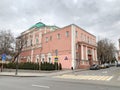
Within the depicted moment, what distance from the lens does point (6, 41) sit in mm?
47969

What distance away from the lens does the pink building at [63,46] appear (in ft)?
132

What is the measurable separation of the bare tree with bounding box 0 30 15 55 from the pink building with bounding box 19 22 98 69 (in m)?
7.83

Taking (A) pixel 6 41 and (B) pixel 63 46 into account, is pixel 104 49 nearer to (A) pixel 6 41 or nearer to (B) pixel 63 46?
(B) pixel 63 46

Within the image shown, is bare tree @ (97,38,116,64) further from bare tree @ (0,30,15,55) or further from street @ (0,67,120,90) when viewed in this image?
street @ (0,67,120,90)

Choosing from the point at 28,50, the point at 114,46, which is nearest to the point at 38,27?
the point at 28,50

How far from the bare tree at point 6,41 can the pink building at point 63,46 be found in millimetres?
7832

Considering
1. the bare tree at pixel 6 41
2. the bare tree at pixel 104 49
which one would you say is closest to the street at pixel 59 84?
the bare tree at pixel 6 41

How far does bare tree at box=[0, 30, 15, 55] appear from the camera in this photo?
47531 mm

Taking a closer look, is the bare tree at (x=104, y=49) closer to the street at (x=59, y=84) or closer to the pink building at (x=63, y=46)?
the pink building at (x=63, y=46)

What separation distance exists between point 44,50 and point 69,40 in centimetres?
1073

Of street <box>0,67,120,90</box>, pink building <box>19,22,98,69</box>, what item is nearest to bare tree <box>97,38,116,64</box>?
pink building <box>19,22,98,69</box>

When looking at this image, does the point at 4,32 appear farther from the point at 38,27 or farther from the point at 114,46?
the point at 114,46

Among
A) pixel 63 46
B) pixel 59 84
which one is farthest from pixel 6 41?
pixel 59 84

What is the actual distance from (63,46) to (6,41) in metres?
18.3
